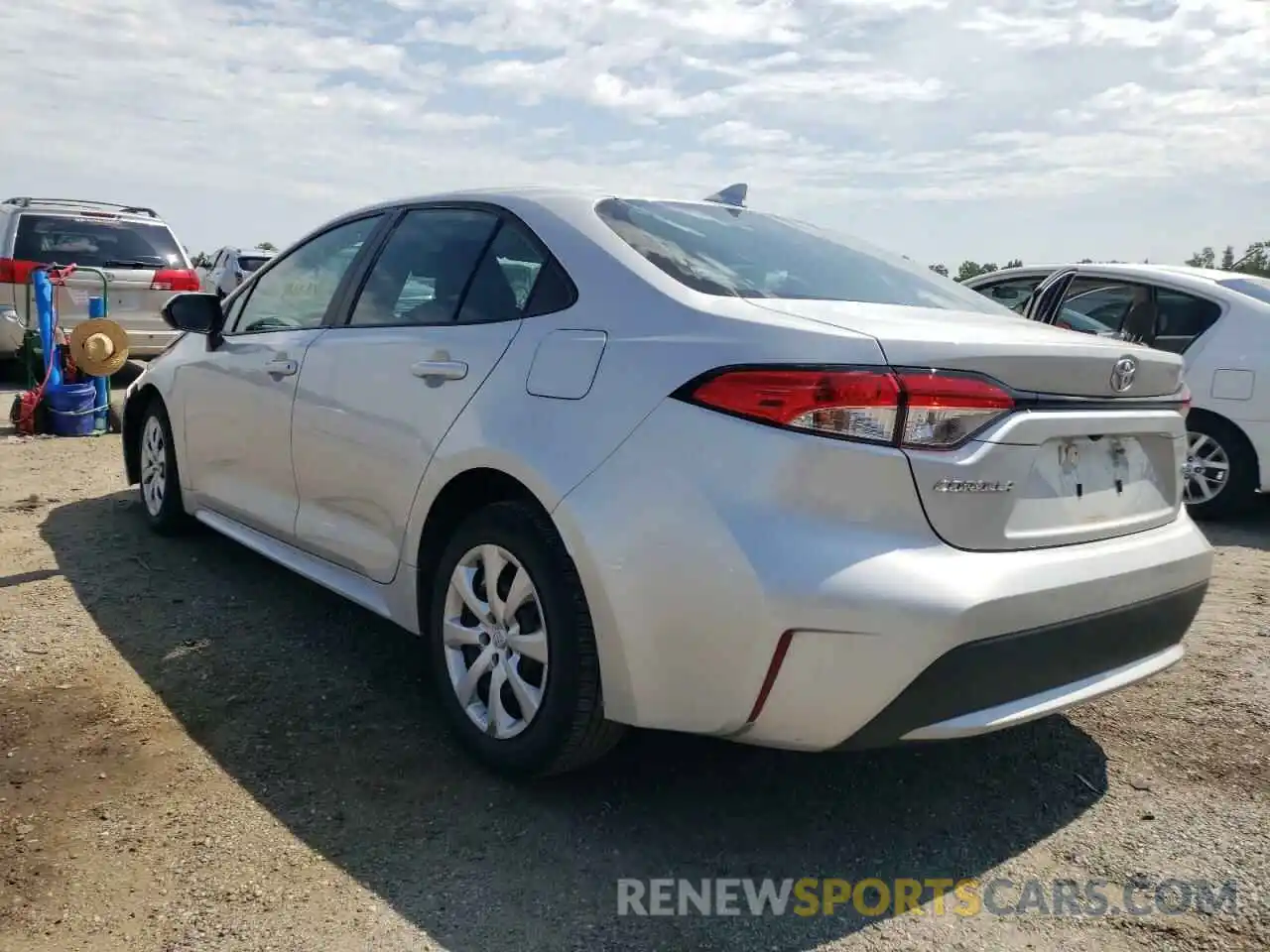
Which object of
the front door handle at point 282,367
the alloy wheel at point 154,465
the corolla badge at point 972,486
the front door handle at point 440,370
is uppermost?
the front door handle at point 440,370

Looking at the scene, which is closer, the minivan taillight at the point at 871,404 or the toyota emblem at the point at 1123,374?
the minivan taillight at the point at 871,404

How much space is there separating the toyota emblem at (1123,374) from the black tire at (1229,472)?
377 centimetres

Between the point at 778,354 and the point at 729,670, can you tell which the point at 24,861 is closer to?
the point at 729,670

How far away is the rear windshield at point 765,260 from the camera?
9.14 ft

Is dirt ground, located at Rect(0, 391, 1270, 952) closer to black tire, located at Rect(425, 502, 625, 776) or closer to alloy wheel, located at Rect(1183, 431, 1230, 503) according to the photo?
black tire, located at Rect(425, 502, 625, 776)

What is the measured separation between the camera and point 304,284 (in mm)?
4180

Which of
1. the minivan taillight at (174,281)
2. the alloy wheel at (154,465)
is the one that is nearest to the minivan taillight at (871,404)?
the alloy wheel at (154,465)

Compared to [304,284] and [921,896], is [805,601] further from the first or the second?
[304,284]

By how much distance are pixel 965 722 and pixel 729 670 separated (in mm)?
526

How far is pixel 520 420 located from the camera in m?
2.75

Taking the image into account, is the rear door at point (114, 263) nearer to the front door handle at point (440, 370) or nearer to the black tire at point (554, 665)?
the front door handle at point (440, 370)

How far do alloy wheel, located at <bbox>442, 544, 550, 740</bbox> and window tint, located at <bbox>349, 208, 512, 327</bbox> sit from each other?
81 centimetres

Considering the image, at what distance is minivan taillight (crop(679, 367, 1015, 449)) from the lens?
226 centimetres

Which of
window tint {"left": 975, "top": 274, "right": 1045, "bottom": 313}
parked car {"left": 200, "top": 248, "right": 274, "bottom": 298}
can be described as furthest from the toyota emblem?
parked car {"left": 200, "top": 248, "right": 274, "bottom": 298}
